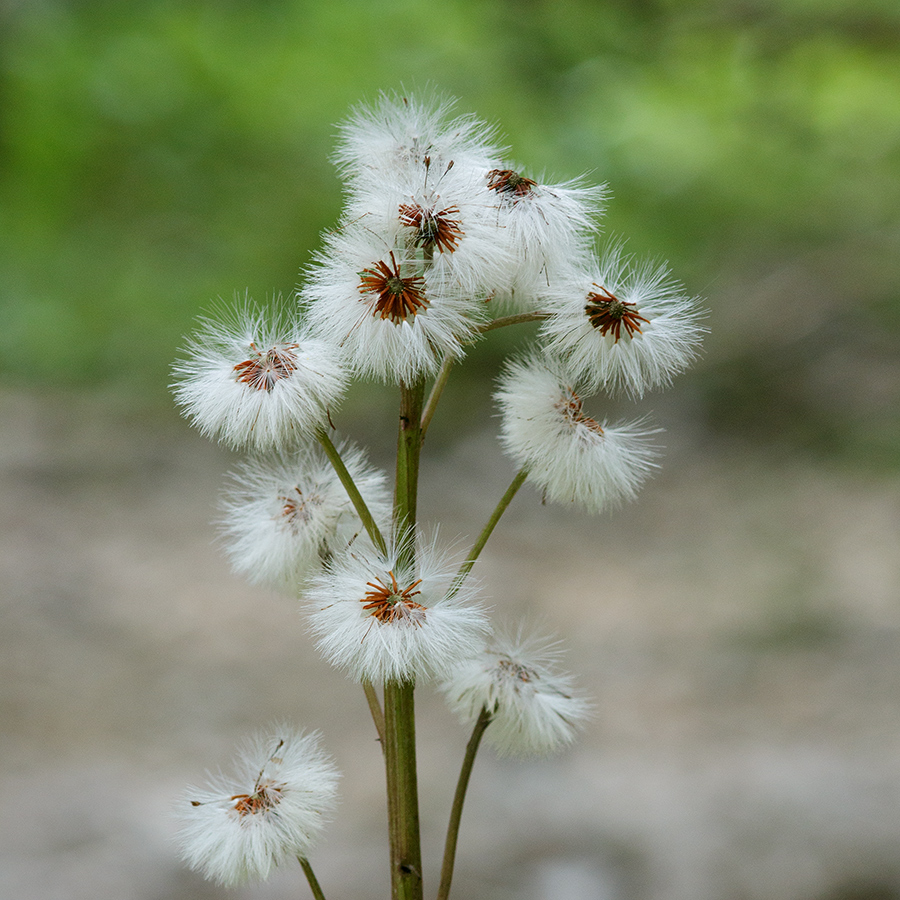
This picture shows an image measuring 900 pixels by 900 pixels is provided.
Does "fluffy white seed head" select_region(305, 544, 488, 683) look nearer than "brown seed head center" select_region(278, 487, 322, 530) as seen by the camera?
Yes

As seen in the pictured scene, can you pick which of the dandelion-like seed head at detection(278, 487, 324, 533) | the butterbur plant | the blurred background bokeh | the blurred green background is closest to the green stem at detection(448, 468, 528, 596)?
the butterbur plant

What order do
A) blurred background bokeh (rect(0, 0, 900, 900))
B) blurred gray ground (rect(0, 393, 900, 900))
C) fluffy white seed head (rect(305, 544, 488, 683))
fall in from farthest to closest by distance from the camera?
blurred background bokeh (rect(0, 0, 900, 900))
blurred gray ground (rect(0, 393, 900, 900))
fluffy white seed head (rect(305, 544, 488, 683))

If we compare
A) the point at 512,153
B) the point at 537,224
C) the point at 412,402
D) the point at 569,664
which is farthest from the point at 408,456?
the point at 512,153

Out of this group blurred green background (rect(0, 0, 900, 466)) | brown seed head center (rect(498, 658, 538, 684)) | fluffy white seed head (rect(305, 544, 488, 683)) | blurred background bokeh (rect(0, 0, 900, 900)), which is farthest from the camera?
blurred green background (rect(0, 0, 900, 466))

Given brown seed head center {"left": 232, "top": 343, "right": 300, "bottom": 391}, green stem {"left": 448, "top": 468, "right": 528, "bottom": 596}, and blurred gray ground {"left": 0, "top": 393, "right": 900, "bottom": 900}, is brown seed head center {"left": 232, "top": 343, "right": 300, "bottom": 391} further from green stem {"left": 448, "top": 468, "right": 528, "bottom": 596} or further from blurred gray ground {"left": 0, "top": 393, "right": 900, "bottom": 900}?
blurred gray ground {"left": 0, "top": 393, "right": 900, "bottom": 900}

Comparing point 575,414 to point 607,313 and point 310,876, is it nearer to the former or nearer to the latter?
point 607,313

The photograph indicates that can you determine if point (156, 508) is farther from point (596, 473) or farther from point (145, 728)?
point (596, 473)

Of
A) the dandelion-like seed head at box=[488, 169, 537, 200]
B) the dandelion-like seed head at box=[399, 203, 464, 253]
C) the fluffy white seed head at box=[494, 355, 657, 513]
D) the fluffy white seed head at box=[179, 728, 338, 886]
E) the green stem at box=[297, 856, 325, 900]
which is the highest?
the dandelion-like seed head at box=[488, 169, 537, 200]
